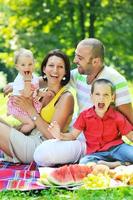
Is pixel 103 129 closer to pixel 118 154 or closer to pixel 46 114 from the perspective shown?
pixel 118 154

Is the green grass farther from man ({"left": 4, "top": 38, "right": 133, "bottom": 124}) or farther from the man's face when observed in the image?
the man's face

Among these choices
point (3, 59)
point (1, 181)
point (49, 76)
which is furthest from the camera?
point (3, 59)

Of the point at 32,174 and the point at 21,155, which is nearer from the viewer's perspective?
the point at 32,174

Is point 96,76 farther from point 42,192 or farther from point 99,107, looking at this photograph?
point 42,192

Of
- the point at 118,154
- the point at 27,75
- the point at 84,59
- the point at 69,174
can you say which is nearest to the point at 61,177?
the point at 69,174

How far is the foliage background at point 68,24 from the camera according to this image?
2523cm

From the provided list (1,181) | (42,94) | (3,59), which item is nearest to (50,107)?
(42,94)

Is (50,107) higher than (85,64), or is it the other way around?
(85,64)

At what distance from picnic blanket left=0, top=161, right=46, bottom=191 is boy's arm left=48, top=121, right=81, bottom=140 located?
1.20 feet

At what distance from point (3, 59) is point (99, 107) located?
76.8ft

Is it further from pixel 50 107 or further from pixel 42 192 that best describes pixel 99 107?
pixel 42 192

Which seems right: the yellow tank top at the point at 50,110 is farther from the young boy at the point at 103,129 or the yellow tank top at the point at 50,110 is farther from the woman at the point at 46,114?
the young boy at the point at 103,129

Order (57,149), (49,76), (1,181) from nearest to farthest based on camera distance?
(1,181), (57,149), (49,76)

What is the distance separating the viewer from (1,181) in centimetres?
487
